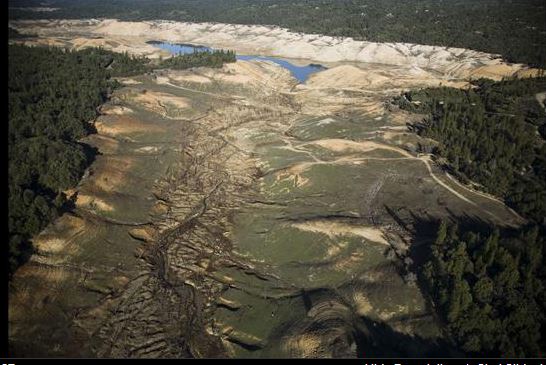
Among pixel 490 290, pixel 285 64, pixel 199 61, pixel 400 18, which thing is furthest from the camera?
pixel 400 18

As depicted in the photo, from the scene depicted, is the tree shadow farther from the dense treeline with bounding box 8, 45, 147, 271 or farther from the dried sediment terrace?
the dried sediment terrace

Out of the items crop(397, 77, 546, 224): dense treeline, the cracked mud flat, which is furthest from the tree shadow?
crop(397, 77, 546, 224): dense treeline

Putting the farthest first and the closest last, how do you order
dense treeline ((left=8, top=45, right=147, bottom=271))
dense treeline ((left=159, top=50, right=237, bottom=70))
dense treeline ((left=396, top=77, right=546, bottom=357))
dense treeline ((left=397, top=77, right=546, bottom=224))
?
dense treeline ((left=159, top=50, right=237, bottom=70))
dense treeline ((left=397, top=77, right=546, bottom=224))
dense treeline ((left=8, top=45, right=147, bottom=271))
dense treeline ((left=396, top=77, right=546, bottom=357))

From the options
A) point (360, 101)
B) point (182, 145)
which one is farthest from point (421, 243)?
point (360, 101)

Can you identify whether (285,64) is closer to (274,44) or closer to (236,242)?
(274,44)

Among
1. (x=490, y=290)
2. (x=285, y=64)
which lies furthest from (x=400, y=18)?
(x=490, y=290)

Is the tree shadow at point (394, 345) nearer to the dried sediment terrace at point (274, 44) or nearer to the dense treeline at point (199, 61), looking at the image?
the dense treeline at point (199, 61)
